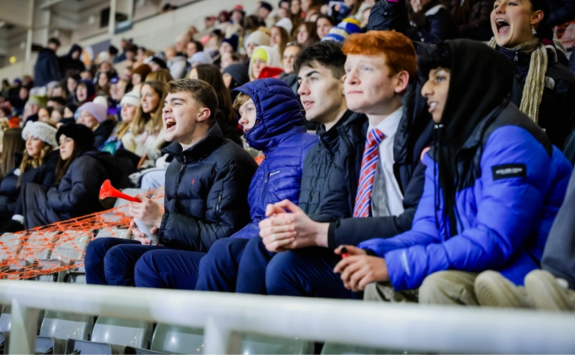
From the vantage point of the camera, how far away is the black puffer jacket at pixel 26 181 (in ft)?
18.6

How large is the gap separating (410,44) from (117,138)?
4319 mm

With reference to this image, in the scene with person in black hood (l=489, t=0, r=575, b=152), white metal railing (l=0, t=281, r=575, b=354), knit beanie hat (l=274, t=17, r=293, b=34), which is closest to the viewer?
white metal railing (l=0, t=281, r=575, b=354)

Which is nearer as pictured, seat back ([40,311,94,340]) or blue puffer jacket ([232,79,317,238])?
blue puffer jacket ([232,79,317,238])

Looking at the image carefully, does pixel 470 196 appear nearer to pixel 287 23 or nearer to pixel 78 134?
pixel 78 134

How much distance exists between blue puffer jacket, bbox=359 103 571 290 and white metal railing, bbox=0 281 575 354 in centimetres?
75

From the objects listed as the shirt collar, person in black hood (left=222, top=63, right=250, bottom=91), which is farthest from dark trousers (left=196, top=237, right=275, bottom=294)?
person in black hood (left=222, top=63, right=250, bottom=91)

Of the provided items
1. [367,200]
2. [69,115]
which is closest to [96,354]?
[367,200]

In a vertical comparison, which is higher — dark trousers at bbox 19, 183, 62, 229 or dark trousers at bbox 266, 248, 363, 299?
dark trousers at bbox 19, 183, 62, 229

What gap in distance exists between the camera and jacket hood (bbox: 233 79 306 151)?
3.19m

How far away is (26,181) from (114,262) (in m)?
3.13

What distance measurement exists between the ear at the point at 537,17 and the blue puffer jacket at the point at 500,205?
1606mm

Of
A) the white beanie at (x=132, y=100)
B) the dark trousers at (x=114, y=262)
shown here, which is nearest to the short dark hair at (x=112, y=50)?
the white beanie at (x=132, y=100)

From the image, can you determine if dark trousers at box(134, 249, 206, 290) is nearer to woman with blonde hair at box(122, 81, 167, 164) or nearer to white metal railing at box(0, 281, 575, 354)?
white metal railing at box(0, 281, 575, 354)

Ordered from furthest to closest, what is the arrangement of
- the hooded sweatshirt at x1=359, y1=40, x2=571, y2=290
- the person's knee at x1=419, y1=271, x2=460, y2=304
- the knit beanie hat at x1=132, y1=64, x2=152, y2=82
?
the knit beanie hat at x1=132, y1=64, x2=152, y2=82 → the hooded sweatshirt at x1=359, y1=40, x2=571, y2=290 → the person's knee at x1=419, y1=271, x2=460, y2=304
